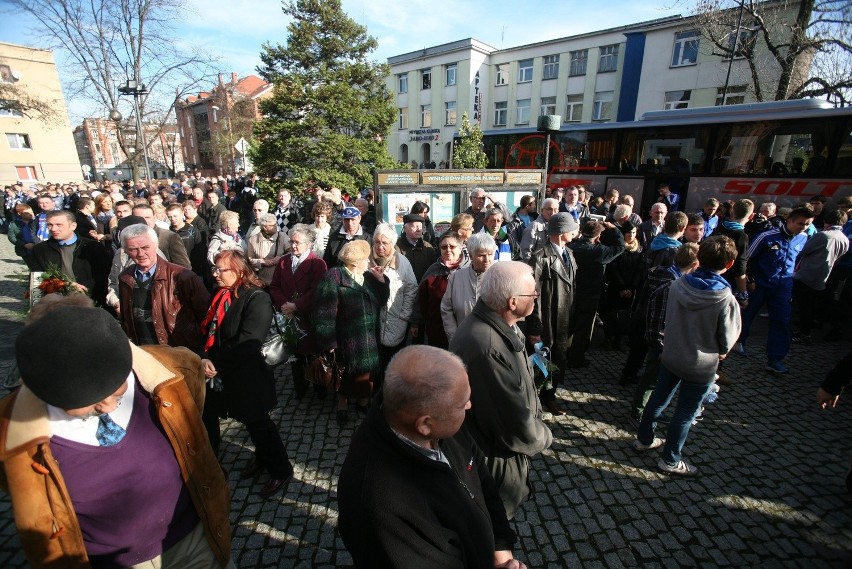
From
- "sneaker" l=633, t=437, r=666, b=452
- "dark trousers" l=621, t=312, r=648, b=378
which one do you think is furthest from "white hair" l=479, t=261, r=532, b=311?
"dark trousers" l=621, t=312, r=648, b=378

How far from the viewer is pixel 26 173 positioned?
29.2m

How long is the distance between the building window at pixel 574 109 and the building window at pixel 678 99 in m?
5.71

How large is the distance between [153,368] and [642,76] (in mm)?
30510

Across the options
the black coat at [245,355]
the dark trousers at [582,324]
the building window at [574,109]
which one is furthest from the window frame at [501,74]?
the black coat at [245,355]

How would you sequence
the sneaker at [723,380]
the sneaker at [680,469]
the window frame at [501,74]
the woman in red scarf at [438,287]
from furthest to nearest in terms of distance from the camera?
the window frame at [501,74] → the sneaker at [723,380] → the woman in red scarf at [438,287] → the sneaker at [680,469]

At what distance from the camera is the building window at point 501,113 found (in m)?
32.5

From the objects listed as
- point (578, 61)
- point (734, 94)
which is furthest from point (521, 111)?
point (734, 94)

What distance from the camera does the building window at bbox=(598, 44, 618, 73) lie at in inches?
1025

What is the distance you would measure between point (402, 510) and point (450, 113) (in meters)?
35.8

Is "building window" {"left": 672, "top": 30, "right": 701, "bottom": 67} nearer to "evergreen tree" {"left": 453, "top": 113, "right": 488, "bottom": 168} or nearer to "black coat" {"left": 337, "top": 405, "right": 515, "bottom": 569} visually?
"evergreen tree" {"left": 453, "top": 113, "right": 488, "bottom": 168}

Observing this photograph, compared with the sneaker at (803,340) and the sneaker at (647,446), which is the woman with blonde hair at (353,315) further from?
the sneaker at (803,340)

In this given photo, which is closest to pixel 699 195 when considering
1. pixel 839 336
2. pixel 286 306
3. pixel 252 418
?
pixel 839 336

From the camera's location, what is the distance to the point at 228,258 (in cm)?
288

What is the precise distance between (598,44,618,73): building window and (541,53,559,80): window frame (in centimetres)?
327
